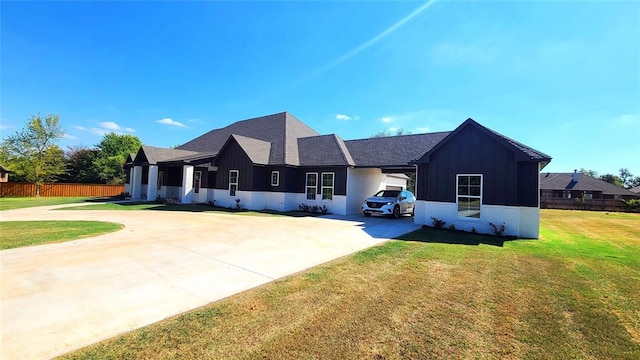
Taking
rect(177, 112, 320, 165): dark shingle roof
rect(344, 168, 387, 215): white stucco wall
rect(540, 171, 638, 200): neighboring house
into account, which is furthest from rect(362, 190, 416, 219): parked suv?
rect(540, 171, 638, 200): neighboring house

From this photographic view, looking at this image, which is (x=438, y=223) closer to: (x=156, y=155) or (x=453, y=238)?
(x=453, y=238)

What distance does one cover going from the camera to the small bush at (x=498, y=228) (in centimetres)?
1079

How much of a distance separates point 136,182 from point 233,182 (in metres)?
13.4

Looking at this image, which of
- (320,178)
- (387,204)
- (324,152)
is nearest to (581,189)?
(387,204)

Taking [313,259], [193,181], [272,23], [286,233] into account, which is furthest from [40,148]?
[313,259]

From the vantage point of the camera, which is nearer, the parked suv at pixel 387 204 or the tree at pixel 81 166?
the parked suv at pixel 387 204

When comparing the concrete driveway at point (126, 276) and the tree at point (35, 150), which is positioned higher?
the tree at point (35, 150)

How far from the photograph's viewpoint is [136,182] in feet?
86.2

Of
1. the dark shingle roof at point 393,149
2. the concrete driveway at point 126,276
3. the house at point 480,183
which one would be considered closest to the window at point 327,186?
the dark shingle roof at point 393,149

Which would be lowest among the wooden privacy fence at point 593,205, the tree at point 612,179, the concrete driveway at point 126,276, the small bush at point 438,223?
the concrete driveway at point 126,276

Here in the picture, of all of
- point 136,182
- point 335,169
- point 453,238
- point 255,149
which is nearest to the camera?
point 453,238

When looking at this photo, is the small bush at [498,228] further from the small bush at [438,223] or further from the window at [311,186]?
the window at [311,186]

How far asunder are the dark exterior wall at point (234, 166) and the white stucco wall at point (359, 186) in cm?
655

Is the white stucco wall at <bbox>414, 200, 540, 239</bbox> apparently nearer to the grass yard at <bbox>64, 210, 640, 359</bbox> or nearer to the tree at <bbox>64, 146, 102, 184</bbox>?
the grass yard at <bbox>64, 210, 640, 359</bbox>
